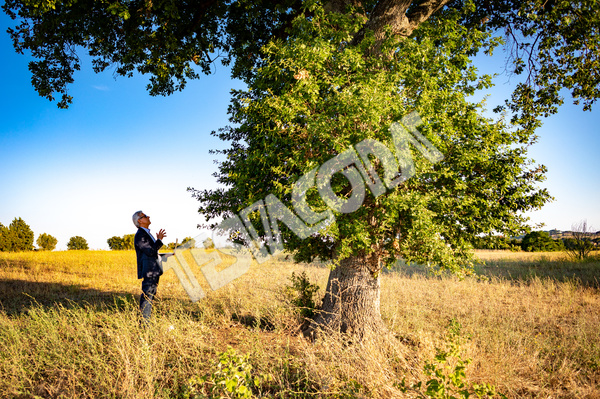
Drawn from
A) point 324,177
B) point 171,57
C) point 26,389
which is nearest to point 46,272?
point 171,57

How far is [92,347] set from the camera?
5.33 metres

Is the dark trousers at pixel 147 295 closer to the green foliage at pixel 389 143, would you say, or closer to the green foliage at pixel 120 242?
the green foliage at pixel 389 143

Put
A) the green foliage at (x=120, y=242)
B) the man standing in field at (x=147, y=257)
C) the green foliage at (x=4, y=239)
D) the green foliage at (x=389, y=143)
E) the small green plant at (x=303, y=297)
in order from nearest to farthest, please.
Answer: the green foliage at (x=389, y=143) < the man standing in field at (x=147, y=257) < the small green plant at (x=303, y=297) < the green foliage at (x=4, y=239) < the green foliage at (x=120, y=242)

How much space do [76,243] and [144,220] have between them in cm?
5128

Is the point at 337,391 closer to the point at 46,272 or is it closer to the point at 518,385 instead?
the point at 518,385

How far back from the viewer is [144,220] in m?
6.93

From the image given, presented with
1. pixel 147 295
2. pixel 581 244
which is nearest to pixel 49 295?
pixel 147 295

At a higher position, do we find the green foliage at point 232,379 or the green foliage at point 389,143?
the green foliage at point 389,143

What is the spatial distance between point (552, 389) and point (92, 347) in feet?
22.5

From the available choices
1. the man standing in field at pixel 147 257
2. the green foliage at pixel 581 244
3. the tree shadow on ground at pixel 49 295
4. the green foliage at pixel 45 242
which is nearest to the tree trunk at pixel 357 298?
the man standing in field at pixel 147 257

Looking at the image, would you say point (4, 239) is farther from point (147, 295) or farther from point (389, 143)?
point (389, 143)

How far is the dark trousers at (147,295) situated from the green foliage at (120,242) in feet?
138

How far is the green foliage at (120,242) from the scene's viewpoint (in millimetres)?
44487

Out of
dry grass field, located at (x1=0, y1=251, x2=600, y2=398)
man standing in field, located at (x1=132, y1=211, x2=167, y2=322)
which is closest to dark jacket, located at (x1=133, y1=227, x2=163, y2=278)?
man standing in field, located at (x1=132, y1=211, x2=167, y2=322)
